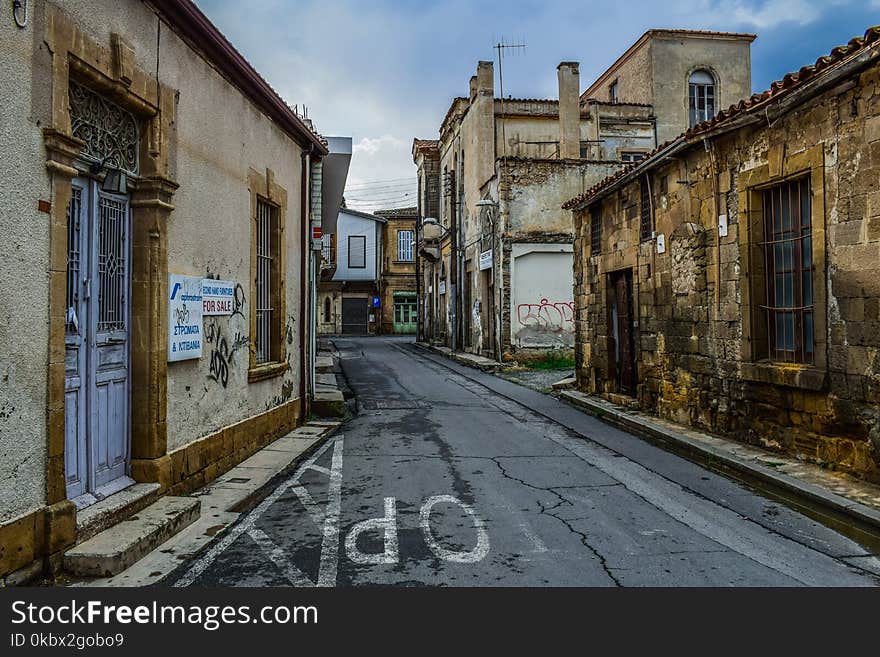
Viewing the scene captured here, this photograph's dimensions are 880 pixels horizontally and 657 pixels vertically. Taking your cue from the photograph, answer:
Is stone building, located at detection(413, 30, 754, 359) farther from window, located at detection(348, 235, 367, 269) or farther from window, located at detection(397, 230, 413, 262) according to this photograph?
window, located at detection(397, 230, 413, 262)

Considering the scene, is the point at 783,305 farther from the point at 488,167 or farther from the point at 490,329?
the point at 488,167

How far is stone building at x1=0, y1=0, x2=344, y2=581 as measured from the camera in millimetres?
4246

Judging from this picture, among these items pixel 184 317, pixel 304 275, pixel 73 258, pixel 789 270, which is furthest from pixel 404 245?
pixel 73 258

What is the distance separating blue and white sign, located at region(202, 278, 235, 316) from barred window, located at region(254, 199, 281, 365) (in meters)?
1.35

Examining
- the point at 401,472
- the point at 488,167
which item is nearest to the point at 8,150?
the point at 401,472

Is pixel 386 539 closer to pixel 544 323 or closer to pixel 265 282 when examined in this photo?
pixel 265 282

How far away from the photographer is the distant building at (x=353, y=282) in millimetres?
46094

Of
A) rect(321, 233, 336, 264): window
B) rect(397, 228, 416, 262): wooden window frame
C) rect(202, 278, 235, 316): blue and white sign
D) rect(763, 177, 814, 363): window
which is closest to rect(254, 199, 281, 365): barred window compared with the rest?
rect(202, 278, 235, 316): blue and white sign

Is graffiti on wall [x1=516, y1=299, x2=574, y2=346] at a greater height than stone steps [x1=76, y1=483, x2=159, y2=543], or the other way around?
graffiti on wall [x1=516, y1=299, x2=574, y2=346]

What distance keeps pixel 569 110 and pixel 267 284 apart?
1613 cm

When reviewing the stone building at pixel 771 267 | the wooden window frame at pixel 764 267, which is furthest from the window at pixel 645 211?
the wooden window frame at pixel 764 267

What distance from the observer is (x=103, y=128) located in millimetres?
5469

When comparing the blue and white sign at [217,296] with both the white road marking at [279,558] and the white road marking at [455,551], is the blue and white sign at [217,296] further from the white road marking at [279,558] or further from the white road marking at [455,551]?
the white road marking at [455,551]

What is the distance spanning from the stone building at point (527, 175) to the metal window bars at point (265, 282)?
38.9ft
